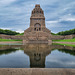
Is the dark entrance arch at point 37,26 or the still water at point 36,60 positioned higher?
the dark entrance arch at point 37,26

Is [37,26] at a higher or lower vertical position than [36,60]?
higher

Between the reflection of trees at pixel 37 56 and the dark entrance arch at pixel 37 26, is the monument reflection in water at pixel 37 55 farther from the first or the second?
the dark entrance arch at pixel 37 26

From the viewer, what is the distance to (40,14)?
69562 millimetres

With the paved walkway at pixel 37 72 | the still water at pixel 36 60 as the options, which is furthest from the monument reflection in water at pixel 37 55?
the paved walkway at pixel 37 72

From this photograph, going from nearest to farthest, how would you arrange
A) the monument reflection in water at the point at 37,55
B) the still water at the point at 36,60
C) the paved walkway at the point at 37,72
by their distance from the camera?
the paved walkway at the point at 37,72
the still water at the point at 36,60
the monument reflection in water at the point at 37,55

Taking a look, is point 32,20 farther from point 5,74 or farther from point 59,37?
point 5,74

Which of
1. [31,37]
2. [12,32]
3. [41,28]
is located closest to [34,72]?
[31,37]

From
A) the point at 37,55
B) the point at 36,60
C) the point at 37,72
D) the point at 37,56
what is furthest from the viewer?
the point at 37,55

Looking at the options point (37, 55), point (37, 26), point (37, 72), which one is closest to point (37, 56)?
point (37, 55)

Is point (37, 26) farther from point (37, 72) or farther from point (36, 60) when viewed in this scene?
point (37, 72)

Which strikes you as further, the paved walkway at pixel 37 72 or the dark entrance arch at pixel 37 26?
the dark entrance arch at pixel 37 26

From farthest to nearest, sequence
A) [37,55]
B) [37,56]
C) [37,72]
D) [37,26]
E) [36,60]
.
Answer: [37,26], [37,55], [37,56], [36,60], [37,72]

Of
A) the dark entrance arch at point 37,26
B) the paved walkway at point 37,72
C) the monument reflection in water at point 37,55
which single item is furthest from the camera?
the dark entrance arch at point 37,26

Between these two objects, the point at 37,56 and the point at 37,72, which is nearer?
the point at 37,72
